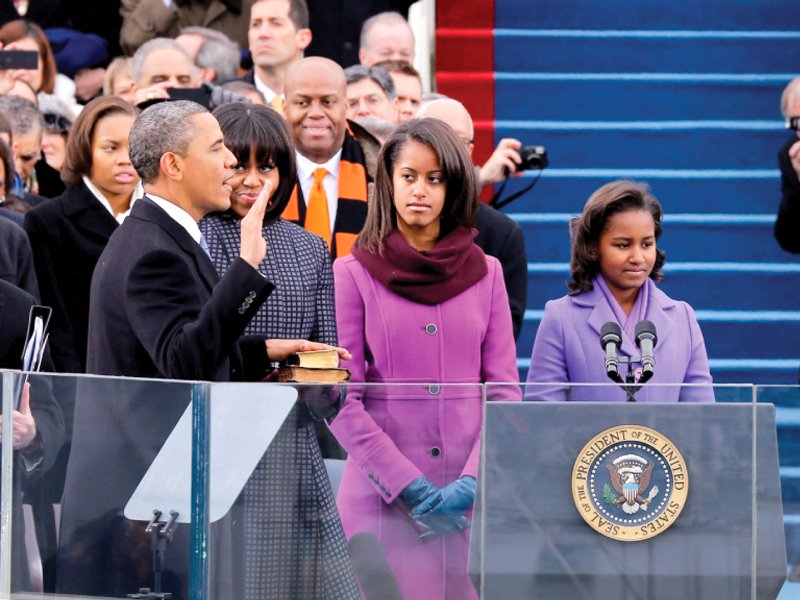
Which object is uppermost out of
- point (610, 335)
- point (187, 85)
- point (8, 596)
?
point (187, 85)

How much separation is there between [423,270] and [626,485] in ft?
3.00

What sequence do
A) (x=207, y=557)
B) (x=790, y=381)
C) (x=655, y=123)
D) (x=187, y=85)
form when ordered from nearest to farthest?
(x=207, y=557) < (x=187, y=85) < (x=790, y=381) < (x=655, y=123)

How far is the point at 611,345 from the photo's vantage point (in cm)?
442

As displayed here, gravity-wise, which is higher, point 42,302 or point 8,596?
point 42,302

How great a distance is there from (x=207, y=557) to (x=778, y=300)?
5521 mm

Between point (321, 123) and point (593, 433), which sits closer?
point (593, 433)

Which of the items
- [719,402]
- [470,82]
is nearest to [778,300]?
[470,82]

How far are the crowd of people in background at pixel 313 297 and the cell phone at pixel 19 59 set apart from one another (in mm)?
1599

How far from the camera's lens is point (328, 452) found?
434cm

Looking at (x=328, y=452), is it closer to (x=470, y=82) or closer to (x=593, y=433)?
(x=593, y=433)

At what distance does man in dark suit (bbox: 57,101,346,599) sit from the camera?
430cm

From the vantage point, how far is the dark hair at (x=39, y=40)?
9180 mm

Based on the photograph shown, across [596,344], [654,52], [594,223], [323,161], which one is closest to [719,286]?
[654,52]

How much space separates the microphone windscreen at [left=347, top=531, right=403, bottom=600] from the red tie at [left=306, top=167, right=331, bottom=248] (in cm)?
205
